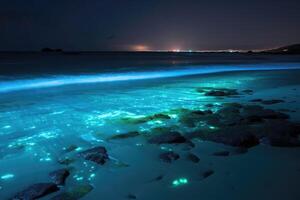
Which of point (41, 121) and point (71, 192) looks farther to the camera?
point (41, 121)

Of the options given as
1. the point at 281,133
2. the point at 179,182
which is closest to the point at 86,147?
the point at 179,182

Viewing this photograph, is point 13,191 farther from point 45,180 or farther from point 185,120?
point 185,120

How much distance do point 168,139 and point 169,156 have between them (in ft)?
2.72

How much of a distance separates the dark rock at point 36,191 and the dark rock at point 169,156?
1950mm

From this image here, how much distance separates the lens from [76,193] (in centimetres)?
406

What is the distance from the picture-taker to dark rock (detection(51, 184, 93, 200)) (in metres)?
3.93

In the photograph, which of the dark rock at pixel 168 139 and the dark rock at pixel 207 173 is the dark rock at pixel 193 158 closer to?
the dark rock at pixel 207 173

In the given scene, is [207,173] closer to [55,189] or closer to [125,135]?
[55,189]

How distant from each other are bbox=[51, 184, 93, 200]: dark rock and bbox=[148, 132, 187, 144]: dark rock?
2187 millimetres

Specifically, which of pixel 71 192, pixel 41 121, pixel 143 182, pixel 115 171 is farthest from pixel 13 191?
pixel 41 121

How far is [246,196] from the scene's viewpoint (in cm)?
397

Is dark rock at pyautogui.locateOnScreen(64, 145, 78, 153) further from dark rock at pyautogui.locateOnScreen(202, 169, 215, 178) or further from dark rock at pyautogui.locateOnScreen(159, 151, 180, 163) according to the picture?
dark rock at pyautogui.locateOnScreen(202, 169, 215, 178)

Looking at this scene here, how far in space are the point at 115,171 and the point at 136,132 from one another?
2.08 metres

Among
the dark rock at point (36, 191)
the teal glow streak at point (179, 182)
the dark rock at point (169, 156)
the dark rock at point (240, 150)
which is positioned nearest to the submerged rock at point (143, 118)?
the dark rock at point (169, 156)
